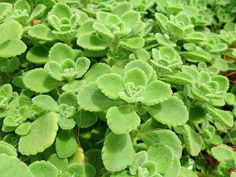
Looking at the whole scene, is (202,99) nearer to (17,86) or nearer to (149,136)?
(149,136)

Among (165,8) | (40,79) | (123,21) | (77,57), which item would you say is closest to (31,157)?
(40,79)

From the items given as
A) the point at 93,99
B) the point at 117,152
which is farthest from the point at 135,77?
the point at 117,152

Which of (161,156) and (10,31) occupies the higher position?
(10,31)

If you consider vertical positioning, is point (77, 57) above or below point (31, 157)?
above

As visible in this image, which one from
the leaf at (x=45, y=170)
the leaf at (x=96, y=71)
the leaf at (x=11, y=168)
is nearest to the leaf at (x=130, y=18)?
the leaf at (x=96, y=71)

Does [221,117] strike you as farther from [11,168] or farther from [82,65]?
[11,168]

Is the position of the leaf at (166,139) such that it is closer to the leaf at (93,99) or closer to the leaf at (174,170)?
the leaf at (174,170)
